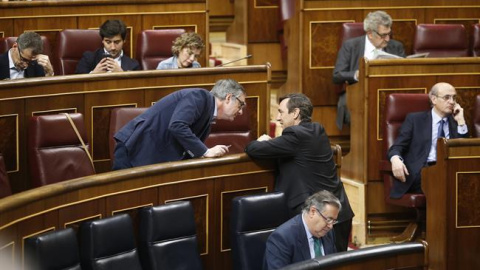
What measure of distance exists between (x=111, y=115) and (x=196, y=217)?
396 millimetres

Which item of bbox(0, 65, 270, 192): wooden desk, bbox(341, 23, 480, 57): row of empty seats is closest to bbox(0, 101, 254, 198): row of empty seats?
bbox(0, 65, 270, 192): wooden desk

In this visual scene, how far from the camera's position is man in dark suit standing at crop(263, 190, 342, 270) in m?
1.91

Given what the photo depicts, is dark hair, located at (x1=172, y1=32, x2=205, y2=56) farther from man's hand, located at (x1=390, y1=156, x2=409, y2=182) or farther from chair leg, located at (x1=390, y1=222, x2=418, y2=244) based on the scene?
chair leg, located at (x1=390, y1=222, x2=418, y2=244)

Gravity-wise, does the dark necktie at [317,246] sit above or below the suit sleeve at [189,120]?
below

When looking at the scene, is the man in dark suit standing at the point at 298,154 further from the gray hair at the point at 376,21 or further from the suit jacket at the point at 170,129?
the gray hair at the point at 376,21

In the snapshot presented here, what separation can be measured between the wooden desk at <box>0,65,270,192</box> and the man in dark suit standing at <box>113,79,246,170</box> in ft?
0.70

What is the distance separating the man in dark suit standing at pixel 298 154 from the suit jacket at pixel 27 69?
A: 614mm

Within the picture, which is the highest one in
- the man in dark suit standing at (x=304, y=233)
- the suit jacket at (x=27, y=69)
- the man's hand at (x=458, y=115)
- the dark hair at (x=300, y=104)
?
the suit jacket at (x=27, y=69)

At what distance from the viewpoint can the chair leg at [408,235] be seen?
2.56 meters

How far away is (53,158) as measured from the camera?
217 cm

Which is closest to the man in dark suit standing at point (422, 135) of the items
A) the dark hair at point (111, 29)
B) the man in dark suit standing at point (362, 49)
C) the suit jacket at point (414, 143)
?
the suit jacket at point (414, 143)

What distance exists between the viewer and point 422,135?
2.53 meters

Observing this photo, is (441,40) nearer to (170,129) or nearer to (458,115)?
(458,115)

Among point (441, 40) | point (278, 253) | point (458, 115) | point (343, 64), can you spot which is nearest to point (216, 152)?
point (278, 253)
